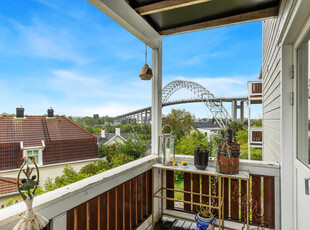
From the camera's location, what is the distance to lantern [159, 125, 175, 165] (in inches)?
92.6

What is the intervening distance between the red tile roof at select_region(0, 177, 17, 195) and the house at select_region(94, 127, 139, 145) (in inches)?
26.8

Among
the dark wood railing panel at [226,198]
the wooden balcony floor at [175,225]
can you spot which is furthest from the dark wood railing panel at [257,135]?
the wooden balcony floor at [175,225]


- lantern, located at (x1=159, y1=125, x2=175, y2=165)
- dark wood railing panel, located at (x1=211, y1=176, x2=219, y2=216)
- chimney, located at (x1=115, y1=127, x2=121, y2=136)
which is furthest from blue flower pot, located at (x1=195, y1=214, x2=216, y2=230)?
chimney, located at (x1=115, y1=127, x2=121, y2=136)

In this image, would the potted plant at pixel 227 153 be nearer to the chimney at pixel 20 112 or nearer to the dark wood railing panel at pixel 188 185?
the dark wood railing panel at pixel 188 185

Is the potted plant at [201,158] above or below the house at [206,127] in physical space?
below

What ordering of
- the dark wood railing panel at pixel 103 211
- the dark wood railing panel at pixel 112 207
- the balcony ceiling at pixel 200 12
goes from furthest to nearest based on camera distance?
the balcony ceiling at pixel 200 12
the dark wood railing panel at pixel 112 207
the dark wood railing panel at pixel 103 211

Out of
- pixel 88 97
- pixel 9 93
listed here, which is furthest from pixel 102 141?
pixel 9 93

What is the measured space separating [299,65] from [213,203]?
5.75ft

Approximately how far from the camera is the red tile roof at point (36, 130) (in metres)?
1.06

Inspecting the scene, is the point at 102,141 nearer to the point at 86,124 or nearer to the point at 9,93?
the point at 86,124

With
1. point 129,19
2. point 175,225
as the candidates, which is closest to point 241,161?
point 175,225

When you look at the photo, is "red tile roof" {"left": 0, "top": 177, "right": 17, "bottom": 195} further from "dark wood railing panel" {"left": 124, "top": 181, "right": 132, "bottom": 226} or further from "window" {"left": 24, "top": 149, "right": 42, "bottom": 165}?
"dark wood railing panel" {"left": 124, "top": 181, "right": 132, "bottom": 226}

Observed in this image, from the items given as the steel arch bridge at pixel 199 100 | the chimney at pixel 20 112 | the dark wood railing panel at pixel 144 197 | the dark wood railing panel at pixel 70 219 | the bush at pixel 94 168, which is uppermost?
the steel arch bridge at pixel 199 100

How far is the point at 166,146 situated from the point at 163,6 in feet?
5.30
